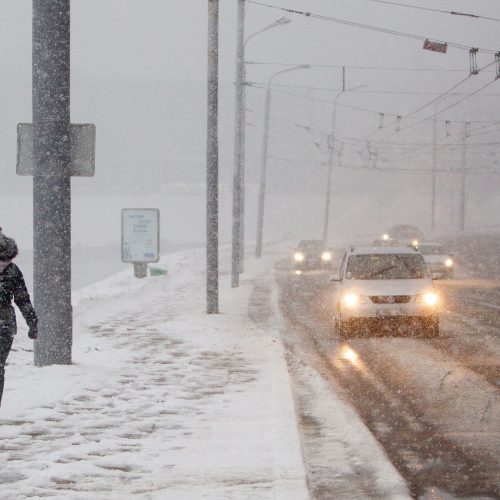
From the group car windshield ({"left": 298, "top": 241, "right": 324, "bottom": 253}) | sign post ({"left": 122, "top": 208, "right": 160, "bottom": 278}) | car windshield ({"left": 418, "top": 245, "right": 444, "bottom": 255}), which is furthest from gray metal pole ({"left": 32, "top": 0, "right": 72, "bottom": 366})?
car windshield ({"left": 298, "top": 241, "right": 324, "bottom": 253})

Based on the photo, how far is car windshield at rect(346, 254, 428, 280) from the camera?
61.5ft

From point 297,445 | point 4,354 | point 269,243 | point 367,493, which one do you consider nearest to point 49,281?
point 4,354

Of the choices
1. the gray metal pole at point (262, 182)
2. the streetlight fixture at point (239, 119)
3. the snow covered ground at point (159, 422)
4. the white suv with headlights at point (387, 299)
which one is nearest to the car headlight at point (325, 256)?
the gray metal pole at point (262, 182)

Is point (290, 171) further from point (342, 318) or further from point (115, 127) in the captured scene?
point (342, 318)

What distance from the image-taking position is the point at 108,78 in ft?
553

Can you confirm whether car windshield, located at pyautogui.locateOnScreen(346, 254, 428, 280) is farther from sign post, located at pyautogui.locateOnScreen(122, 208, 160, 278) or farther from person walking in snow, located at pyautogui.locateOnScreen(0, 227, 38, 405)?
sign post, located at pyautogui.locateOnScreen(122, 208, 160, 278)

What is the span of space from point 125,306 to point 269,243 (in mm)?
57203

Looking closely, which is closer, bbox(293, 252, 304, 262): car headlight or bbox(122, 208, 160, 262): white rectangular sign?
bbox(122, 208, 160, 262): white rectangular sign

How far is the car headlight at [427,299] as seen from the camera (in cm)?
1764

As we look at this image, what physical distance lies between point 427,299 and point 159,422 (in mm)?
9579

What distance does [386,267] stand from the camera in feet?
62.5

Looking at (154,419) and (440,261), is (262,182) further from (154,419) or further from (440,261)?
(154,419)

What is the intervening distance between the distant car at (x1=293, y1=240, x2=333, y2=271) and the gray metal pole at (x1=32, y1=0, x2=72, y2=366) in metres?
34.6

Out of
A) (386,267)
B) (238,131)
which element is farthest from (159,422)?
(238,131)
